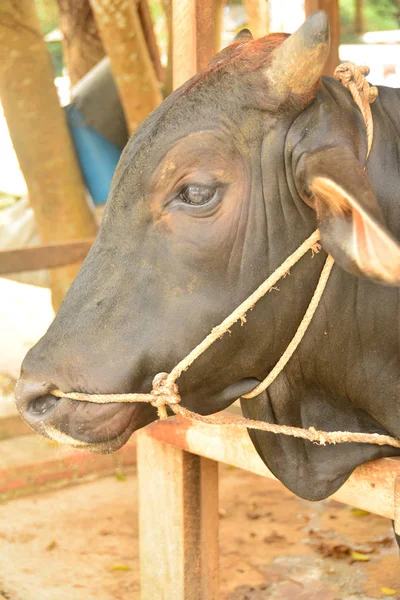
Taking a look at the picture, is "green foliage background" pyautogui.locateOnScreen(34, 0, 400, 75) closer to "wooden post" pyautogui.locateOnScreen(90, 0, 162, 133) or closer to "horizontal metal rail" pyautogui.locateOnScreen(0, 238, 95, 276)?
"wooden post" pyautogui.locateOnScreen(90, 0, 162, 133)

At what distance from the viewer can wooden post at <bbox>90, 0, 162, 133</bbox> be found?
5715mm

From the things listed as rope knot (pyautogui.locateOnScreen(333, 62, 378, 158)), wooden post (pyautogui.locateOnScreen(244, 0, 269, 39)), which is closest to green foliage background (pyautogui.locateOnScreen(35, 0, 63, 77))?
wooden post (pyautogui.locateOnScreen(244, 0, 269, 39))

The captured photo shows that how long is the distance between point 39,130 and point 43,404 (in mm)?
4146

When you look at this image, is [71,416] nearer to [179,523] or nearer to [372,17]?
[179,523]

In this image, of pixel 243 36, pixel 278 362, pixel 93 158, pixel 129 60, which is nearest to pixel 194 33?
pixel 243 36

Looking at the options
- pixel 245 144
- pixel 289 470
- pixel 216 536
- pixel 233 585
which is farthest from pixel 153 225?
pixel 233 585

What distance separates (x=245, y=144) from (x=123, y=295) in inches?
17.9

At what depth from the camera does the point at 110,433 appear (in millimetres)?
2113

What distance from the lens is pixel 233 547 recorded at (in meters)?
4.33

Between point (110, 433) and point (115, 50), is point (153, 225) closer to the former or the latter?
point (110, 433)

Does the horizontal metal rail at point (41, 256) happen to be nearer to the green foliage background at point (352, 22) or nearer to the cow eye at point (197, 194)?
the cow eye at point (197, 194)

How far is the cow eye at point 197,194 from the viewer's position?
207cm

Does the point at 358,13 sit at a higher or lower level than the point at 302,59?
lower

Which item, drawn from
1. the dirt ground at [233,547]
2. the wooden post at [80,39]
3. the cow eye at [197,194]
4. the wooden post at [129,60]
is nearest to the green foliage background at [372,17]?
the wooden post at [80,39]
